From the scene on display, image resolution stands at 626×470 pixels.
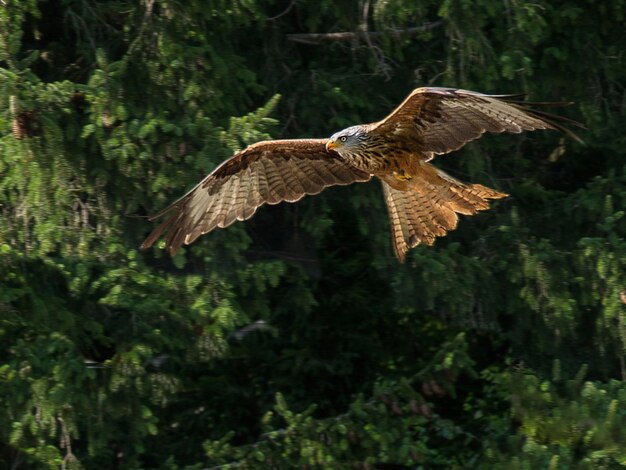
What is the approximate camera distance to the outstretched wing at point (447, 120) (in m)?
7.60

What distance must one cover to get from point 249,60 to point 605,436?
143 inches

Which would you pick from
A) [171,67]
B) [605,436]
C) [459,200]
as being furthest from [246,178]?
[605,436]

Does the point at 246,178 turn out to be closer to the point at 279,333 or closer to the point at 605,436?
the point at 279,333

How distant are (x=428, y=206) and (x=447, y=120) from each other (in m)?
0.67

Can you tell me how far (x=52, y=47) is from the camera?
959 centimetres

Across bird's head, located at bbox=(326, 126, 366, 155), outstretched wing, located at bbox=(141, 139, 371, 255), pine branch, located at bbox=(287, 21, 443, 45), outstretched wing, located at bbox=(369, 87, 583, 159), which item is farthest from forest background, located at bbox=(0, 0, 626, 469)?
outstretched wing, located at bbox=(369, 87, 583, 159)

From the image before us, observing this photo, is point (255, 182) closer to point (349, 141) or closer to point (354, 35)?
point (349, 141)

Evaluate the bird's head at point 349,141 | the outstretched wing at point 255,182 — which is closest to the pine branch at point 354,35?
the outstretched wing at point 255,182

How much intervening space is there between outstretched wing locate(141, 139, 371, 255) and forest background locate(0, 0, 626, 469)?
0.19 meters

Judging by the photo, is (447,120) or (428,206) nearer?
(447,120)

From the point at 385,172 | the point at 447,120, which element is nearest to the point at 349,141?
the point at 385,172

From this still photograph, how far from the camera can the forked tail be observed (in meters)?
8.35

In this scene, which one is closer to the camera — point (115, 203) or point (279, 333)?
point (115, 203)

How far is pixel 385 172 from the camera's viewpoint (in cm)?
841
